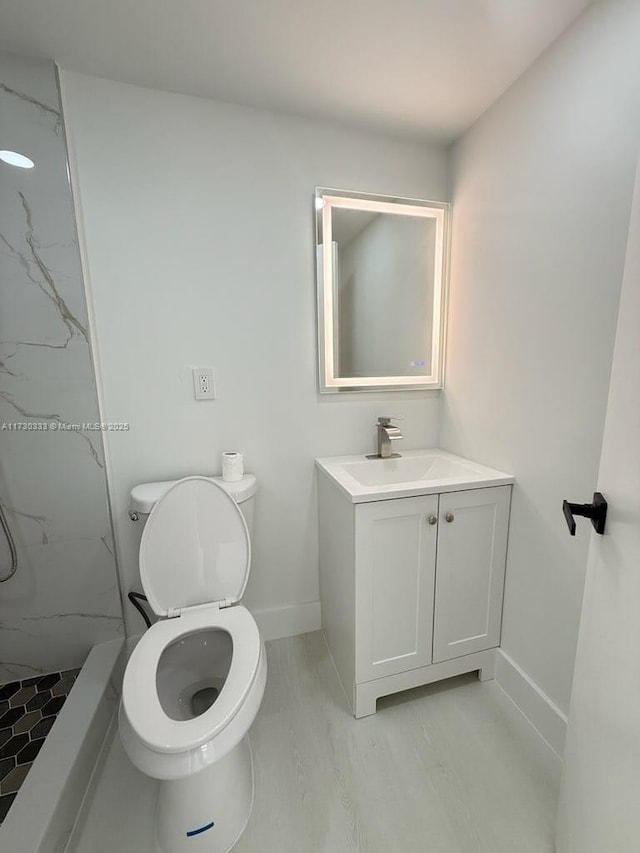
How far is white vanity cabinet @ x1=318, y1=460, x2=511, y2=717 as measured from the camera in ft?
4.09

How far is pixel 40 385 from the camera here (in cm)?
129

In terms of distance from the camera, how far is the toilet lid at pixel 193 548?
4.06 ft

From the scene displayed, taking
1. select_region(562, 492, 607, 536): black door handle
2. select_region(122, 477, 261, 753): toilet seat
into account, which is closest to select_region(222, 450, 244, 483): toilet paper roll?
select_region(122, 477, 261, 753): toilet seat

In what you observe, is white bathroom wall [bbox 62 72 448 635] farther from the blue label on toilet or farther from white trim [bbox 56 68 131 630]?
the blue label on toilet

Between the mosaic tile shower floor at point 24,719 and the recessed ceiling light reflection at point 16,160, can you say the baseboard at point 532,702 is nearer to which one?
the mosaic tile shower floor at point 24,719

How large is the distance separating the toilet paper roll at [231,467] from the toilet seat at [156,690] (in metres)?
0.48

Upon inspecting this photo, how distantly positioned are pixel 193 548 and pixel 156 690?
0.41 metres

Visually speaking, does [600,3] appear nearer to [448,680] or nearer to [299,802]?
[448,680]

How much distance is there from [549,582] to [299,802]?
1.05 metres

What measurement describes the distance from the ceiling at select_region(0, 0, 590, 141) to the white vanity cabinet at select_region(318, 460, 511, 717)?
4.69ft

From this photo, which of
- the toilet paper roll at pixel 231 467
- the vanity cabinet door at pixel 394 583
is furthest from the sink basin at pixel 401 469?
the toilet paper roll at pixel 231 467

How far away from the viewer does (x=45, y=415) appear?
1312 mm

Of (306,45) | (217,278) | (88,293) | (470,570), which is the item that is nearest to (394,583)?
(470,570)

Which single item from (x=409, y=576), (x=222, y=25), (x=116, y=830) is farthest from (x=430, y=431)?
(x=116, y=830)
